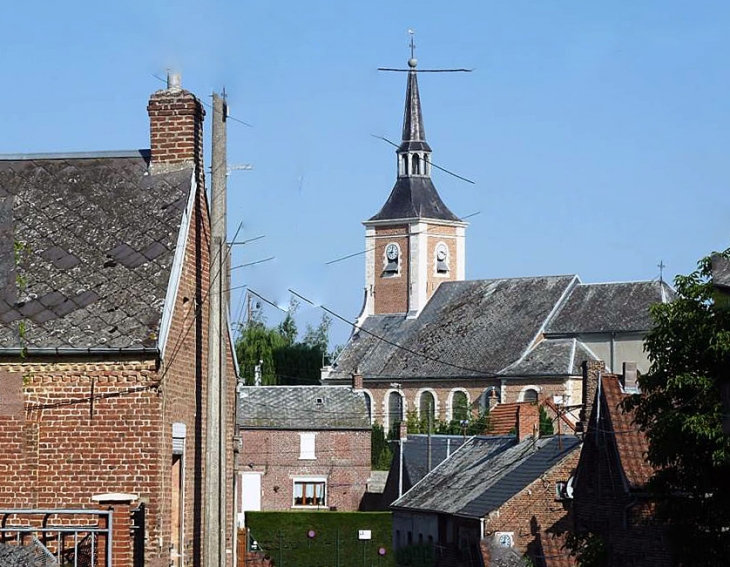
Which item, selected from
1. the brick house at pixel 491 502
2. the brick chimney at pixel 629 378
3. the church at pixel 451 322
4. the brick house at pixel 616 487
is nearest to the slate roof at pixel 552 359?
the church at pixel 451 322

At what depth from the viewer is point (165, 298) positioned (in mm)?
17156

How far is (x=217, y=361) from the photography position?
17031mm

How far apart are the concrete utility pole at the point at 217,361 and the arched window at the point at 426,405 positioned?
7355 centimetres

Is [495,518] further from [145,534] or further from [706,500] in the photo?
[145,534]

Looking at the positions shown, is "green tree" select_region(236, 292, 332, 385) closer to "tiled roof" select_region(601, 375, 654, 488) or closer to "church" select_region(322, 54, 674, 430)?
"church" select_region(322, 54, 674, 430)

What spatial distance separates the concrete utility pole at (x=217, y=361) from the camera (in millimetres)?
16766

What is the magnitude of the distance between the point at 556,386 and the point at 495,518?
1897 inches

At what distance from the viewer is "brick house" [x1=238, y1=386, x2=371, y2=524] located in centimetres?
6844

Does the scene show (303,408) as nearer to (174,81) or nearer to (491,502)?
(491,502)

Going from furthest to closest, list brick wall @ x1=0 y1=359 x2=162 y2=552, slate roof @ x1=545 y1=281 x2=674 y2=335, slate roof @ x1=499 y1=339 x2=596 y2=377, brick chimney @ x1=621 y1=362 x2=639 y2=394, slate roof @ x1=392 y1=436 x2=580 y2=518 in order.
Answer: slate roof @ x1=499 y1=339 x2=596 y2=377, slate roof @ x1=545 y1=281 x2=674 y2=335, slate roof @ x1=392 y1=436 x2=580 y2=518, brick chimney @ x1=621 y1=362 x2=639 y2=394, brick wall @ x1=0 y1=359 x2=162 y2=552

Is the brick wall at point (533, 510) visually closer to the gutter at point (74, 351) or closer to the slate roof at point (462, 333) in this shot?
the gutter at point (74, 351)

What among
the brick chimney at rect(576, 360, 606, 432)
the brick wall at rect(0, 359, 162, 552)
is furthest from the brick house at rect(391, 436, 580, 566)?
the brick wall at rect(0, 359, 162, 552)

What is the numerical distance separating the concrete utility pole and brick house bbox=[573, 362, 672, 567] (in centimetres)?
1172

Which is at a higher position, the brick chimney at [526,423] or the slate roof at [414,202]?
the slate roof at [414,202]
